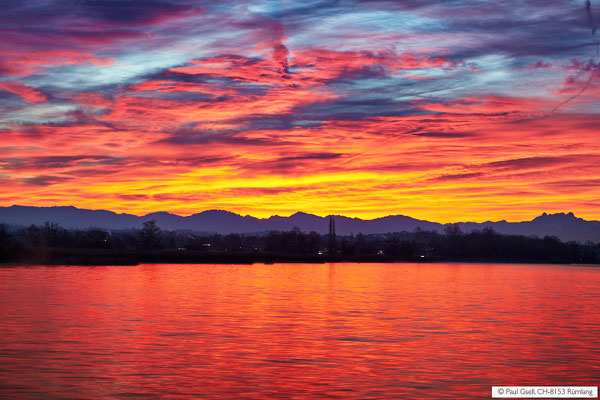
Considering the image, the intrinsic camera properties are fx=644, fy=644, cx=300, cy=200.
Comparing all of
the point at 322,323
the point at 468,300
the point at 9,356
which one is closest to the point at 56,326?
the point at 9,356

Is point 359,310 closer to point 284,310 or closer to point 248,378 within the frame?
point 284,310

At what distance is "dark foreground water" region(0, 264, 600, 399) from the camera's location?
25922mm

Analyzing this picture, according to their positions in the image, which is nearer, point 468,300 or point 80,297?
point 80,297

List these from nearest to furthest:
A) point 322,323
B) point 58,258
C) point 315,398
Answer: point 315,398 < point 322,323 < point 58,258

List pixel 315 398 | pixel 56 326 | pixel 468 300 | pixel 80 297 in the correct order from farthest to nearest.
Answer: pixel 468 300 → pixel 80 297 → pixel 56 326 → pixel 315 398

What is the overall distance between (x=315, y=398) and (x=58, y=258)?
152385 millimetres

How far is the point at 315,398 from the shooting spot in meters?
24.1

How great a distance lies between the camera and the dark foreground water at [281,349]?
25.9 metres

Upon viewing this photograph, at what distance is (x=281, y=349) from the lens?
35.3m

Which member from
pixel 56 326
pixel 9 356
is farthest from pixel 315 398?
pixel 56 326

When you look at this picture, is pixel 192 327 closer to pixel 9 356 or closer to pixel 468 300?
pixel 9 356

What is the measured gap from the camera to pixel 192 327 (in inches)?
1716

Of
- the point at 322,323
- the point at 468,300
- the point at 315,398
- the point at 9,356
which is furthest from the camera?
the point at 468,300

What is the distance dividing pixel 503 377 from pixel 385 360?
5.95 metres
